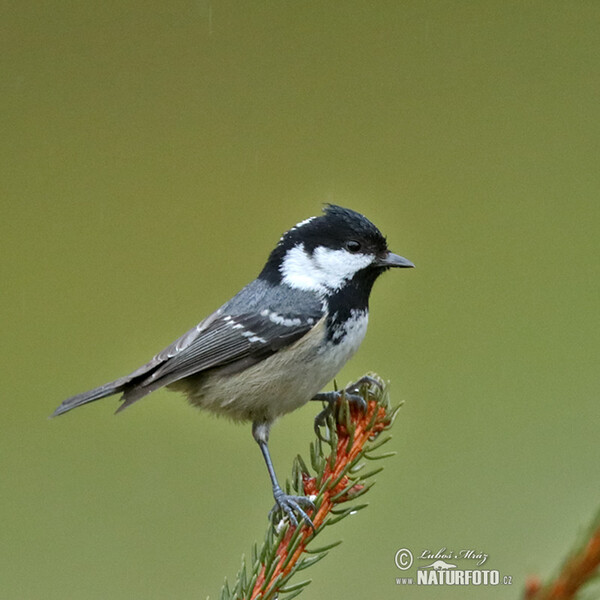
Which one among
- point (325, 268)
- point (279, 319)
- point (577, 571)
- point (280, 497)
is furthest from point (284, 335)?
point (577, 571)

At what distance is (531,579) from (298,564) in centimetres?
39

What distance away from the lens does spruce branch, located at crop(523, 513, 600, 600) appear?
39 cm

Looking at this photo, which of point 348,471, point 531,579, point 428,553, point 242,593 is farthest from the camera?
point 428,553

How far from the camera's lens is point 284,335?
1.19 m

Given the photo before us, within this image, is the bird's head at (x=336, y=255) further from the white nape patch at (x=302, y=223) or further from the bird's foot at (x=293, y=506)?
the bird's foot at (x=293, y=506)

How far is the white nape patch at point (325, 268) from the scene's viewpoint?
1234 millimetres

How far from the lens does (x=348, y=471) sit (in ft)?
2.90

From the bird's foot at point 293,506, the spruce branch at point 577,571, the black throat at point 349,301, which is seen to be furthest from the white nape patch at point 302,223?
the spruce branch at point 577,571

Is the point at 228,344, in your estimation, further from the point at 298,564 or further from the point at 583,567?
the point at 583,567

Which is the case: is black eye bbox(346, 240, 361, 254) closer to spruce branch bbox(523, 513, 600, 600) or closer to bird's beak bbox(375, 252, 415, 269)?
bird's beak bbox(375, 252, 415, 269)

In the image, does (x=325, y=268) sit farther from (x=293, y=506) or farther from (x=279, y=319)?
(x=293, y=506)

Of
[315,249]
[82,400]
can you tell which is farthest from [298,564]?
[315,249]

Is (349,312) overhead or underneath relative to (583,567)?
overhead

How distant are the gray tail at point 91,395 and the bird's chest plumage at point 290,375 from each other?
147mm
